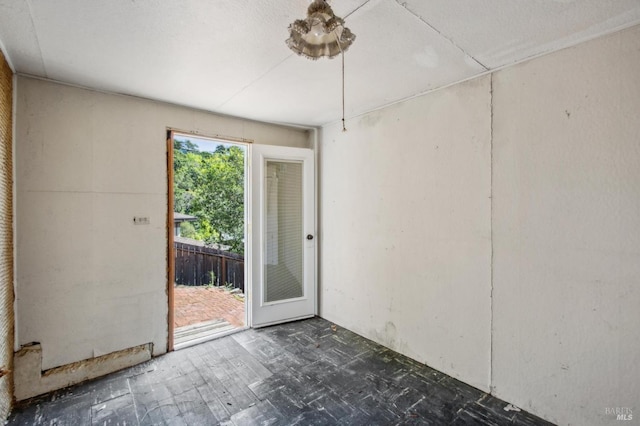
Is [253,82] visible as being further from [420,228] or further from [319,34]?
[420,228]

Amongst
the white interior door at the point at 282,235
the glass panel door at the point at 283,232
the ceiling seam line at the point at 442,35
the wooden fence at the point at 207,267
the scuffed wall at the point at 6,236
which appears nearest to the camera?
the ceiling seam line at the point at 442,35

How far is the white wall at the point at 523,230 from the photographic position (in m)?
1.66

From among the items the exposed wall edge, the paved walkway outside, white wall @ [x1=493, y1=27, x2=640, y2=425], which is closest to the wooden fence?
the paved walkway outside

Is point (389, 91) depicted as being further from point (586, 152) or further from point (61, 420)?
point (61, 420)

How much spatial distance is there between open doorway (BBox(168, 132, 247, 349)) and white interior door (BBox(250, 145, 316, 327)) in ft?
1.98

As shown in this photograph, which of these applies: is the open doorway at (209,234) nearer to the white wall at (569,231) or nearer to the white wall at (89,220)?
the white wall at (89,220)

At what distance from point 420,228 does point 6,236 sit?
3.09 metres

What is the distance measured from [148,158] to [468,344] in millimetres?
3183

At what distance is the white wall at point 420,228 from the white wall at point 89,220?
6.17 ft

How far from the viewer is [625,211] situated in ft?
5.35

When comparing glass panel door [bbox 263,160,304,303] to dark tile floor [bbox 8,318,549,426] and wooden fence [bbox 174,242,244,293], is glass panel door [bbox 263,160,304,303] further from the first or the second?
wooden fence [bbox 174,242,244,293]

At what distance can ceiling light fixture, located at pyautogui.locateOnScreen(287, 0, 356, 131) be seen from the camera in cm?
113

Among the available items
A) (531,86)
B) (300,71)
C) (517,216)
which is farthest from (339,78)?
(517,216)

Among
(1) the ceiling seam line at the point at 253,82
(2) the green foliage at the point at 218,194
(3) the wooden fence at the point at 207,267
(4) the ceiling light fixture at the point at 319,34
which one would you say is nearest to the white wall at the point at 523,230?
(1) the ceiling seam line at the point at 253,82
